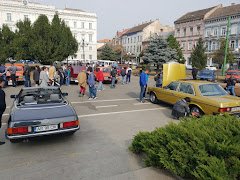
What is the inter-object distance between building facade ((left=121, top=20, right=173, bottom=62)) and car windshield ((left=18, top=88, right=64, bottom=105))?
213 ft

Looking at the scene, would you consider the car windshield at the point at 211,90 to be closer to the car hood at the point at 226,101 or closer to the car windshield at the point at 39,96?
the car hood at the point at 226,101

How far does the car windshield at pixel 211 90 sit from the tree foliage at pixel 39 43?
1176 inches

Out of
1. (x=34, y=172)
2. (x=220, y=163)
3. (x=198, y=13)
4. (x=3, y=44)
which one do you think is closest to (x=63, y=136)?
(x=34, y=172)

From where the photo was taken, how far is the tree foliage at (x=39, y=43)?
112 ft

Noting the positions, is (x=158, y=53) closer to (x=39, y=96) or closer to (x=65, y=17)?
(x=39, y=96)

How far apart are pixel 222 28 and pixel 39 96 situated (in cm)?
4989

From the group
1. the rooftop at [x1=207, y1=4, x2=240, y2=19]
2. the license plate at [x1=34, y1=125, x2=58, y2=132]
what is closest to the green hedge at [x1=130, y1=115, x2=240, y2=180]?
the license plate at [x1=34, y1=125, x2=58, y2=132]

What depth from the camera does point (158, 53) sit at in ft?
103

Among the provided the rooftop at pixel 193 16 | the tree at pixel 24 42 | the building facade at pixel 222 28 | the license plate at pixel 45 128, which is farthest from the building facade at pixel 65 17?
the license plate at pixel 45 128

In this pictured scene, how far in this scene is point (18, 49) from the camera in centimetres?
3566

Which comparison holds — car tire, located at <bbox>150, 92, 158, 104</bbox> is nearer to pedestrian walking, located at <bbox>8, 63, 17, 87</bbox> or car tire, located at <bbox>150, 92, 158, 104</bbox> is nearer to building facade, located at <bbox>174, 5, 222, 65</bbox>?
pedestrian walking, located at <bbox>8, 63, 17, 87</bbox>

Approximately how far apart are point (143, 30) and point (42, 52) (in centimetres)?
4580

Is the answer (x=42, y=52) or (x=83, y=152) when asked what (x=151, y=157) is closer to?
(x=83, y=152)

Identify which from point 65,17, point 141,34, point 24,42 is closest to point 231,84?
Result: point 24,42
